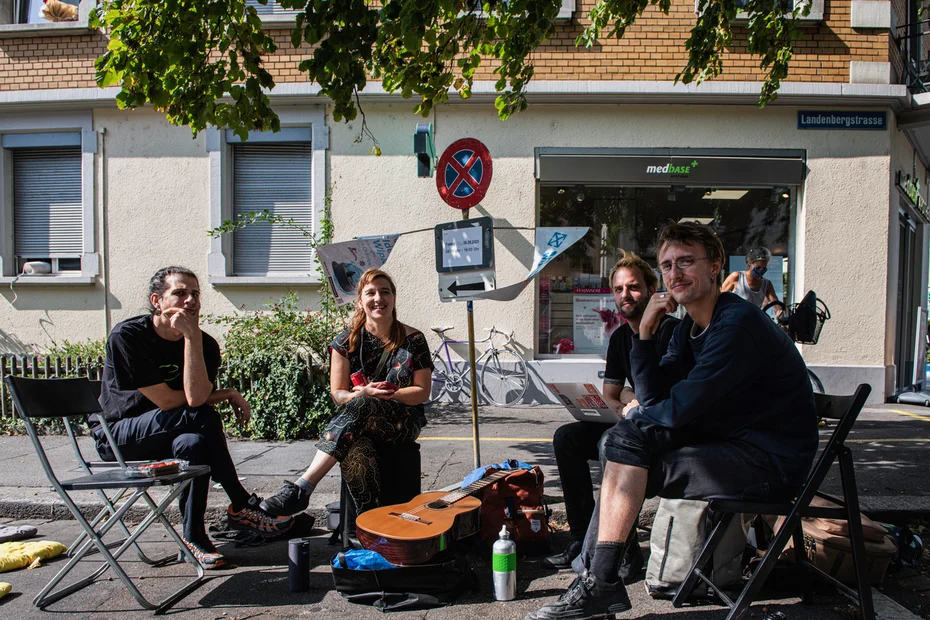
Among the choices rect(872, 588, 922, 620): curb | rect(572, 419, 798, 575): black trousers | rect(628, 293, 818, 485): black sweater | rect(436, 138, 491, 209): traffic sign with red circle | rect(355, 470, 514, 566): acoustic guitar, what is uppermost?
rect(436, 138, 491, 209): traffic sign with red circle

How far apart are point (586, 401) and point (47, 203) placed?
9828 mm

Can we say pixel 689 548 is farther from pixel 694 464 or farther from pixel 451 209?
pixel 451 209

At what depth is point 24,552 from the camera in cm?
385

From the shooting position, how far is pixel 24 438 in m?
7.64

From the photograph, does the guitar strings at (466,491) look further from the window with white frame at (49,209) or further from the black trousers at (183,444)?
the window with white frame at (49,209)

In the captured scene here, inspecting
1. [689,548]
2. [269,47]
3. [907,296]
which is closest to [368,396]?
[689,548]

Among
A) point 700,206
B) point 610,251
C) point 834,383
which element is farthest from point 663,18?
point 834,383

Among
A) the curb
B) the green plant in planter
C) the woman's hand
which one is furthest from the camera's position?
the green plant in planter

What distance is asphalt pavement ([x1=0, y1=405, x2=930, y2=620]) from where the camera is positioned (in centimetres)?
319

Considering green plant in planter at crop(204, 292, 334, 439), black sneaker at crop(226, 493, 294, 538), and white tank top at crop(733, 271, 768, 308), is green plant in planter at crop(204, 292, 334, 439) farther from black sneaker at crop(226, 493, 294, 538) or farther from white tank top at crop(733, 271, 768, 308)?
white tank top at crop(733, 271, 768, 308)

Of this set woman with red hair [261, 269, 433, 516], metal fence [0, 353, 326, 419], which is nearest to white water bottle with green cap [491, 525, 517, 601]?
woman with red hair [261, 269, 433, 516]

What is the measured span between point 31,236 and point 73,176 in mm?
1150

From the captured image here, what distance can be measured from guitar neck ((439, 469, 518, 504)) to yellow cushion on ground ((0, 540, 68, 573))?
7.67 feet

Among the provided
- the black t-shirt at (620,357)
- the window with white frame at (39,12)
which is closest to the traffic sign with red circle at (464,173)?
the black t-shirt at (620,357)
